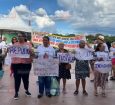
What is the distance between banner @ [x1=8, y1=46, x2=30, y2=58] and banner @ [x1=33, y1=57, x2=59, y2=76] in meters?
0.44

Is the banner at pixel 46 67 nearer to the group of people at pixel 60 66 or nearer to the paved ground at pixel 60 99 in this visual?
the group of people at pixel 60 66

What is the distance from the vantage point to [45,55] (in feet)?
39.8

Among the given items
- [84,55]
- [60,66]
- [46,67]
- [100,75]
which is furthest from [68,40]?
[46,67]

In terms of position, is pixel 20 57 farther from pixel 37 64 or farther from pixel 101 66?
pixel 101 66

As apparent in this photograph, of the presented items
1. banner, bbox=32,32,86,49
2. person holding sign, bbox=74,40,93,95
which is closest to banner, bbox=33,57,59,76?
person holding sign, bbox=74,40,93,95

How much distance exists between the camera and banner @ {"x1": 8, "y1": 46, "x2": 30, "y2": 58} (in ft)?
38.8

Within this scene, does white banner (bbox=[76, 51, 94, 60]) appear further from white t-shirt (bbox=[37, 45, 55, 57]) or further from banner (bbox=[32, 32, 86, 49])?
banner (bbox=[32, 32, 86, 49])

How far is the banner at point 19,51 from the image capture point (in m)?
11.8

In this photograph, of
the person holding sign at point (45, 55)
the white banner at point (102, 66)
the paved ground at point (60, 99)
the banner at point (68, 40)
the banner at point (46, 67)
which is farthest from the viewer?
the banner at point (68, 40)

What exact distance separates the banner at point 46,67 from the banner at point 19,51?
17.3 inches

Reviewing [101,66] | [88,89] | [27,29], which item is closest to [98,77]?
[101,66]

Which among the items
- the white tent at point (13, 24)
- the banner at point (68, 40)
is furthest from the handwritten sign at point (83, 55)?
the white tent at point (13, 24)

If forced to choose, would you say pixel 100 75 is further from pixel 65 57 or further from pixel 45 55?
pixel 45 55

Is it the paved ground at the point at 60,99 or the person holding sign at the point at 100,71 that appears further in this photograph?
→ the person holding sign at the point at 100,71
